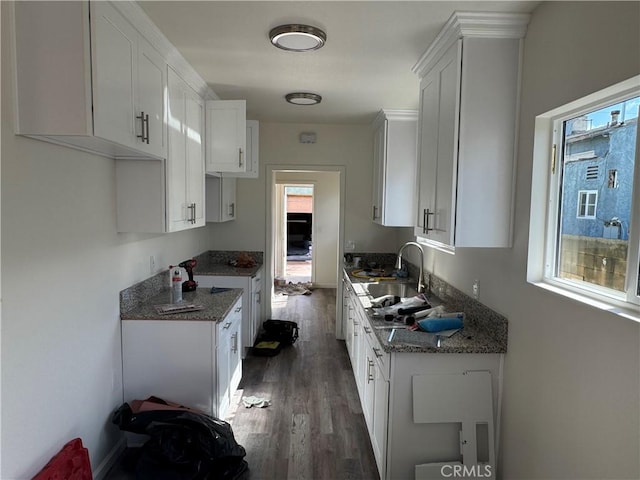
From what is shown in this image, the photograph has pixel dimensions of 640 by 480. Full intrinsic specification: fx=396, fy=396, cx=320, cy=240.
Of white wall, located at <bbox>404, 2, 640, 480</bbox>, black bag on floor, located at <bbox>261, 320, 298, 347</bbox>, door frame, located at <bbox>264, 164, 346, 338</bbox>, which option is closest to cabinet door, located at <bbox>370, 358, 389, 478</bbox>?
white wall, located at <bbox>404, 2, 640, 480</bbox>

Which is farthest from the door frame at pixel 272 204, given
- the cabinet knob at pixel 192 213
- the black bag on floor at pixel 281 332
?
the cabinet knob at pixel 192 213


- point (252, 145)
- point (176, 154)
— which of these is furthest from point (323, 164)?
point (176, 154)

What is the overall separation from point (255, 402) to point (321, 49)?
8.70ft

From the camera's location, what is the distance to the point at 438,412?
2.06 m

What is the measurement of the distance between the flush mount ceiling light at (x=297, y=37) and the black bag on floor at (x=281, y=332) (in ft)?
10.1

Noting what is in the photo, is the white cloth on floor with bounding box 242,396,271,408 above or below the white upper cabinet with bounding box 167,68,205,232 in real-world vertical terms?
below

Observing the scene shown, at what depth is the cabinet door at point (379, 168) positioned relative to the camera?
12.8ft

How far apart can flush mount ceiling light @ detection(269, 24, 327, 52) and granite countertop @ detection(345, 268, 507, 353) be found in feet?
5.58

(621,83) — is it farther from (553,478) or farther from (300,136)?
(300,136)

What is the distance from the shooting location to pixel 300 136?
4.60m

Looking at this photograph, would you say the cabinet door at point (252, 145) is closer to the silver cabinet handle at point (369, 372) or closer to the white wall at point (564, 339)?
the silver cabinet handle at point (369, 372)

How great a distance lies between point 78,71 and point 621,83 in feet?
6.58

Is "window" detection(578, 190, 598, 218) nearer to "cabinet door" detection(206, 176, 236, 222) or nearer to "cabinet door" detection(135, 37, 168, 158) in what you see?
"cabinet door" detection(135, 37, 168, 158)

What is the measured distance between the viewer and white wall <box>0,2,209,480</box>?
1.57 m
